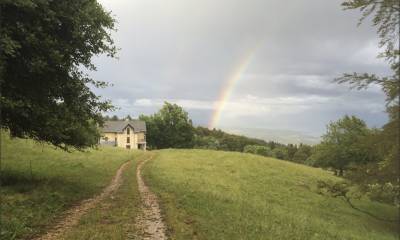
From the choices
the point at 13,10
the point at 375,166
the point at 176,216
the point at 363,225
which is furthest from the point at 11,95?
the point at 363,225

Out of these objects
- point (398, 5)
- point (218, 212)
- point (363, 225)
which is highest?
point (398, 5)

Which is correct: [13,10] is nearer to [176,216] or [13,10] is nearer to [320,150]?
[176,216]

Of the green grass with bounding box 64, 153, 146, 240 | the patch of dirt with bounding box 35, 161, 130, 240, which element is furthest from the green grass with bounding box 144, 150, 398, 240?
the patch of dirt with bounding box 35, 161, 130, 240

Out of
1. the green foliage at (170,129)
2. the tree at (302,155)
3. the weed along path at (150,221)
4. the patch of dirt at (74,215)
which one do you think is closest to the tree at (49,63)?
the patch of dirt at (74,215)

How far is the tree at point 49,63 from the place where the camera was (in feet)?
61.8

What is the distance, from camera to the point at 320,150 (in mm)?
85938

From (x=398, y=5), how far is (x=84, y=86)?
1744cm

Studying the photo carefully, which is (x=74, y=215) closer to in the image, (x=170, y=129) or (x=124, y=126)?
(x=170, y=129)

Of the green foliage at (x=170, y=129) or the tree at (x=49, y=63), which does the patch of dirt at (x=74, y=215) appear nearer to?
the tree at (x=49, y=63)

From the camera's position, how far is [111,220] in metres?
→ 16.8

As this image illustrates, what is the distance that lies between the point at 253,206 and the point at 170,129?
108 meters

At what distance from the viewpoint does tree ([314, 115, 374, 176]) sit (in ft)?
262

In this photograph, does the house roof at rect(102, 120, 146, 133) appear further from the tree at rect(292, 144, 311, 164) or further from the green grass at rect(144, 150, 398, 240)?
the tree at rect(292, 144, 311, 164)

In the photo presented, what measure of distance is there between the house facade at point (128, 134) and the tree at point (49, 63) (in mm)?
114709
